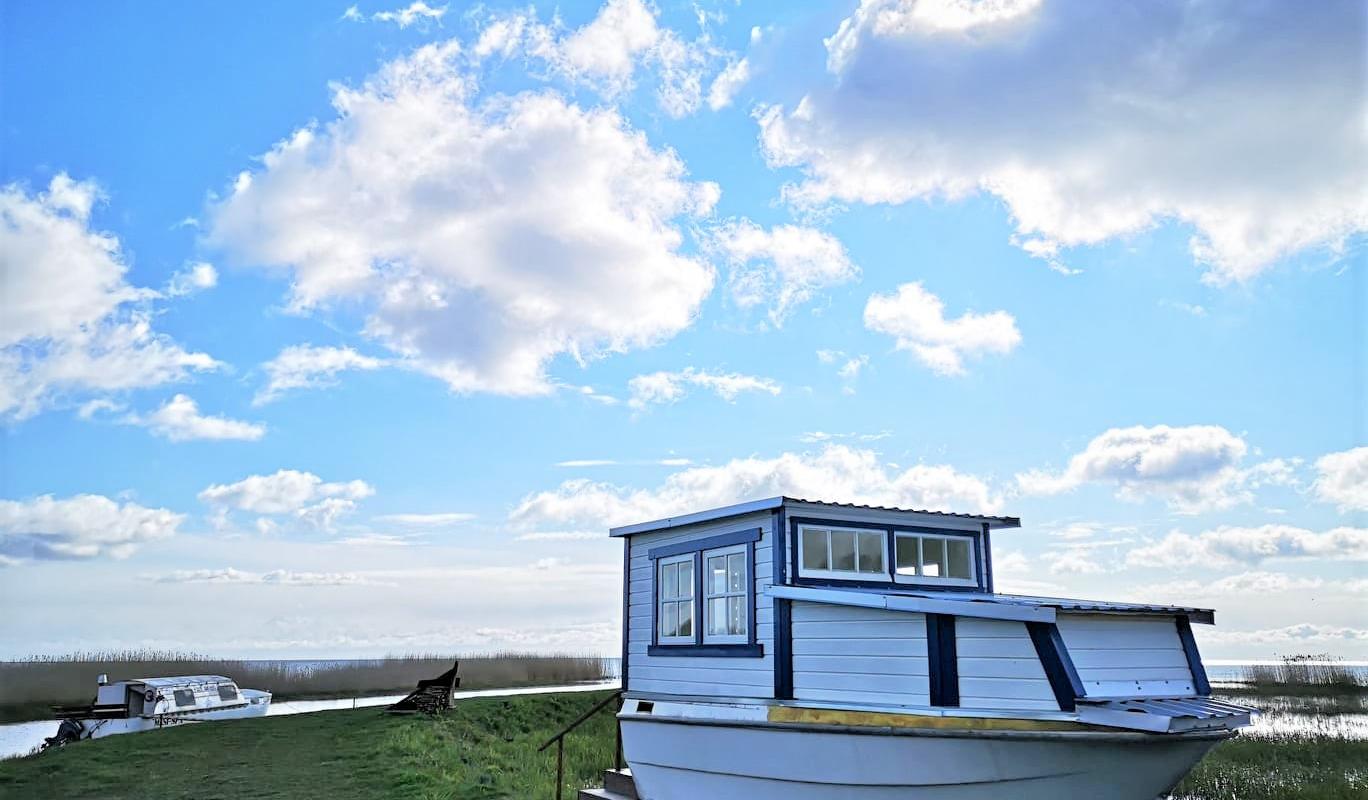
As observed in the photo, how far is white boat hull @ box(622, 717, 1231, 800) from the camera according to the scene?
8.69 m

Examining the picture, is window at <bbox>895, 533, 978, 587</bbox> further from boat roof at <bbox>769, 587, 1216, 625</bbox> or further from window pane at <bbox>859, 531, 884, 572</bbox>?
boat roof at <bbox>769, 587, 1216, 625</bbox>

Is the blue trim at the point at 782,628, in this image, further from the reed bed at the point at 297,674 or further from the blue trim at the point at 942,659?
the reed bed at the point at 297,674

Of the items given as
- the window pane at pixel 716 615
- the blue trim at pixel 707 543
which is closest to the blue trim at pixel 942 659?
the blue trim at pixel 707 543

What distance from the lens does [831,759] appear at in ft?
30.7

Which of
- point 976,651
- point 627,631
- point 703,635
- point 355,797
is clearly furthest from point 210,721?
point 976,651

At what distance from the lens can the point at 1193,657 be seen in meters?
10.2

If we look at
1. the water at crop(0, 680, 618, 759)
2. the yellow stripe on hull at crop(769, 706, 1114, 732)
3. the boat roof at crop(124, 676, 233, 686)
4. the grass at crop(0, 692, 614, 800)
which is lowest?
the water at crop(0, 680, 618, 759)

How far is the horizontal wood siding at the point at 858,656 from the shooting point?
933 centimetres

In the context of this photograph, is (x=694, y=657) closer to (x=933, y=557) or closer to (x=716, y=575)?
(x=716, y=575)

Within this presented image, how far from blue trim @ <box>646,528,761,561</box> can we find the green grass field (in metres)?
4.31

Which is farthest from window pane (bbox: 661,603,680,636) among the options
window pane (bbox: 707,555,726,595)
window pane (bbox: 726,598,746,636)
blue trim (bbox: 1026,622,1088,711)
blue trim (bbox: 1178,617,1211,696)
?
blue trim (bbox: 1178,617,1211,696)

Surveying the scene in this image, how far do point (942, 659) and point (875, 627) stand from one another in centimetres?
75

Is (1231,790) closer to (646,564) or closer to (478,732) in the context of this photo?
(646,564)

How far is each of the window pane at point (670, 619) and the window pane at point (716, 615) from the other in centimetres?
71
